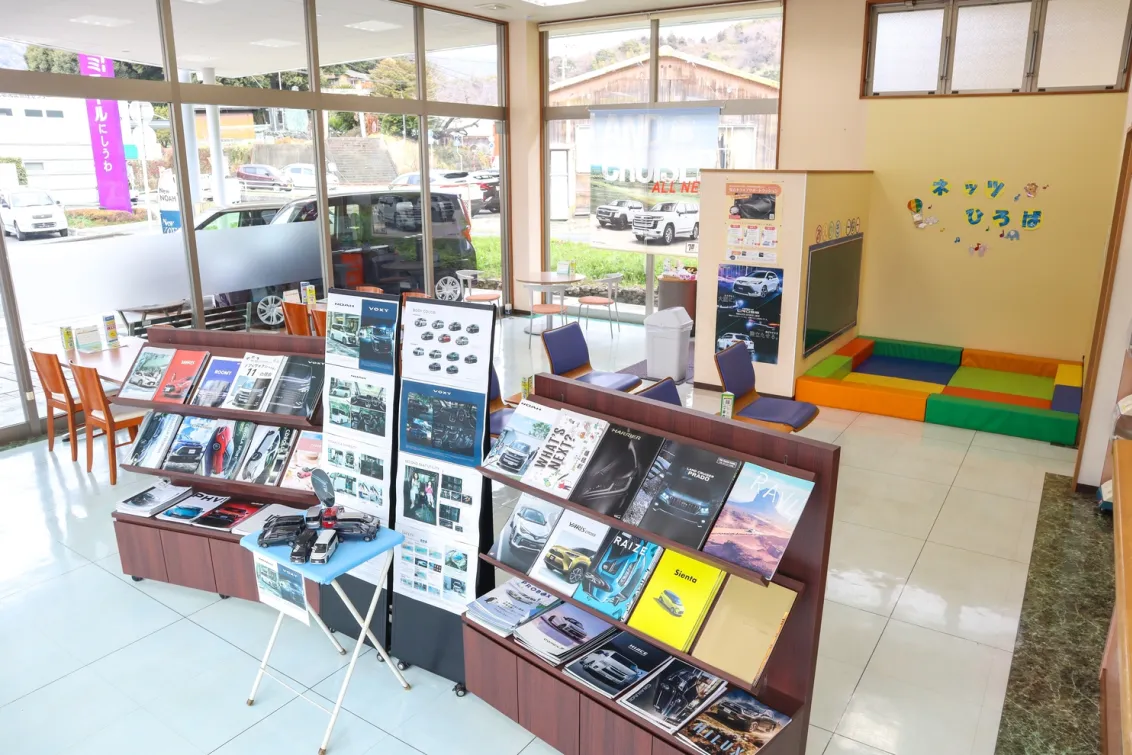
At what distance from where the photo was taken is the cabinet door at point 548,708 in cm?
285

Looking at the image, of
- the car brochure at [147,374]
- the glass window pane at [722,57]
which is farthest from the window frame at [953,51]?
the car brochure at [147,374]

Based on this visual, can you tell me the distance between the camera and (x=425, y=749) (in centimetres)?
301

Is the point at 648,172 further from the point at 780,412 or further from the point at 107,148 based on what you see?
the point at 107,148

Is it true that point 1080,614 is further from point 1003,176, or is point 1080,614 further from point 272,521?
point 1003,176

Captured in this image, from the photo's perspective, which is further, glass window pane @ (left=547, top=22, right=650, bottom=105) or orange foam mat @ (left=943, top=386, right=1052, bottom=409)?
glass window pane @ (left=547, top=22, right=650, bottom=105)

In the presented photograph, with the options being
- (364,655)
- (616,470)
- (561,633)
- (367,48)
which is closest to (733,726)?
(561,633)

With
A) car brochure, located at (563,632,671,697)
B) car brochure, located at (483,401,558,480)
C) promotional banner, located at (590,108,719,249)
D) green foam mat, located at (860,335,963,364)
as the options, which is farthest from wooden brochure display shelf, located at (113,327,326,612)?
green foam mat, located at (860,335,963,364)

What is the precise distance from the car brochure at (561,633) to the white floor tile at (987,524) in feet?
8.61

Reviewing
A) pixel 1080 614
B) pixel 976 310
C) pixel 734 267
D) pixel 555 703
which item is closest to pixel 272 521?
pixel 555 703

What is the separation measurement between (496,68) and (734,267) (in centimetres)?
501

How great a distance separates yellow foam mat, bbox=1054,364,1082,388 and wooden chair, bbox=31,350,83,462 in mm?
8150

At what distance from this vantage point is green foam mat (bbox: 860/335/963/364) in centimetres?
823

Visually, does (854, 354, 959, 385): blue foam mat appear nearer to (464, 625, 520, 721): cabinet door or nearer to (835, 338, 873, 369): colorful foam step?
(835, 338, 873, 369): colorful foam step

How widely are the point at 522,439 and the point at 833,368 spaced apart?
5.21 metres
